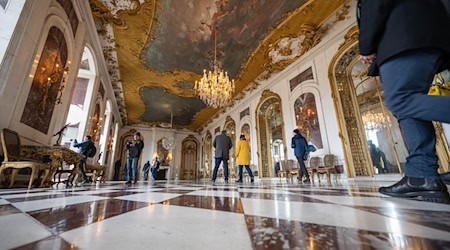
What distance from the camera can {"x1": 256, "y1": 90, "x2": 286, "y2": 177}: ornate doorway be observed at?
6755 millimetres

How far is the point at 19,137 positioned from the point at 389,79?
4017mm

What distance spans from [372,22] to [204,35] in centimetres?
491

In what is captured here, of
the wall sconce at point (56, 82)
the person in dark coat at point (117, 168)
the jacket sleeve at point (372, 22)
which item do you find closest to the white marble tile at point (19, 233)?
the jacket sleeve at point (372, 22)

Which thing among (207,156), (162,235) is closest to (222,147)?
(162,235)

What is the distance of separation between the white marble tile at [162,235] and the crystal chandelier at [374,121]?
613 cm

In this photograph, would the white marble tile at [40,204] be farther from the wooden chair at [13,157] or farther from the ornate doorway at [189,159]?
the ornate doorway at [189,159]

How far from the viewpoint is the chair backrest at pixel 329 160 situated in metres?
4.23

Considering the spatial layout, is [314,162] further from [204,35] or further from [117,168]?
[117,168]

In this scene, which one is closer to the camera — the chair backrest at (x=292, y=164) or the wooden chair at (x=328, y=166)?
the wooden chair at (x=328, y=166)

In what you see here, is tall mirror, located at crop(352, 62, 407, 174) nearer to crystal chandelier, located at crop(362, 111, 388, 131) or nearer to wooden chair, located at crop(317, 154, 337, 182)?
crystal chandelier, located at crop(362, 111, 388, 131)

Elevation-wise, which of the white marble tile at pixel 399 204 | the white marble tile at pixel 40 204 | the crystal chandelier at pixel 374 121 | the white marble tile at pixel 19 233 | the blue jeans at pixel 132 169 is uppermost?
the crystal chandelier at pixel 374 121

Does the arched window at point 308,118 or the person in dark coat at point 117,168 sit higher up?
the arched window at point 308,118

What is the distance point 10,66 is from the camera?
91.0 inches

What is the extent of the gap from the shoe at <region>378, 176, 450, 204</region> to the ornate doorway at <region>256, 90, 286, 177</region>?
18.2 ft
